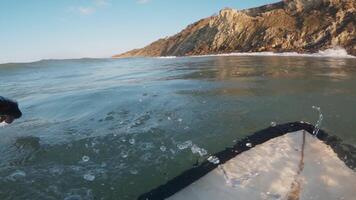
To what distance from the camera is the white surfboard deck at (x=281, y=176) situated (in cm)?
357

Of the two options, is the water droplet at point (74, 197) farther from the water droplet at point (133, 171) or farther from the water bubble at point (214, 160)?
the water bubble at point (214, 160)

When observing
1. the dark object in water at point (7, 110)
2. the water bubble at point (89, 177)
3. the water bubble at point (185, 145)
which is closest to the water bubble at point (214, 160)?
the water bubble at point (185, 145)

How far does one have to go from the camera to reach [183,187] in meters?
3.66

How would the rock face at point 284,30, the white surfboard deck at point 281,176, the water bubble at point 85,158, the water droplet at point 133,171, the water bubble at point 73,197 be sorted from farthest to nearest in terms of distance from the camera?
the rock face at point 284,30 → the water bubble at point 85,158 → the water droplet at point 133,171 → the water bubble at point 73,197 → the white surfboard deck at point 281,176

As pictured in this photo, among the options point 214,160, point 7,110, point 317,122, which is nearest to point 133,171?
point 214,160

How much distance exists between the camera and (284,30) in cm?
4269

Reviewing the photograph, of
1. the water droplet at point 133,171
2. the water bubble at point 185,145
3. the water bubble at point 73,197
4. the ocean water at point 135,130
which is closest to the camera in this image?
the water bubble at point 73,197

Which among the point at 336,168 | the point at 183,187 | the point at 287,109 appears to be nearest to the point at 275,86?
the point at 287,109

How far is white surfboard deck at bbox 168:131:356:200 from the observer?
357 cm

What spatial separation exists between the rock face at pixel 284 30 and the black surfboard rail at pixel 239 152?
27.8m

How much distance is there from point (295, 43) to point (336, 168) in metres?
37.4

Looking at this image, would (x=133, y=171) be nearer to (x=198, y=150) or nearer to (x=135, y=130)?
(x=198, y=150)

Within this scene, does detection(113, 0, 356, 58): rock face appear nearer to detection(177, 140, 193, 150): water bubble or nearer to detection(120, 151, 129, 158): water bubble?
detection(177, 140, 193, 150): water bubble

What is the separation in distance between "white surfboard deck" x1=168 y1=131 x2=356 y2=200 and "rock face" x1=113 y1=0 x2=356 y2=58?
2849 centimetres
